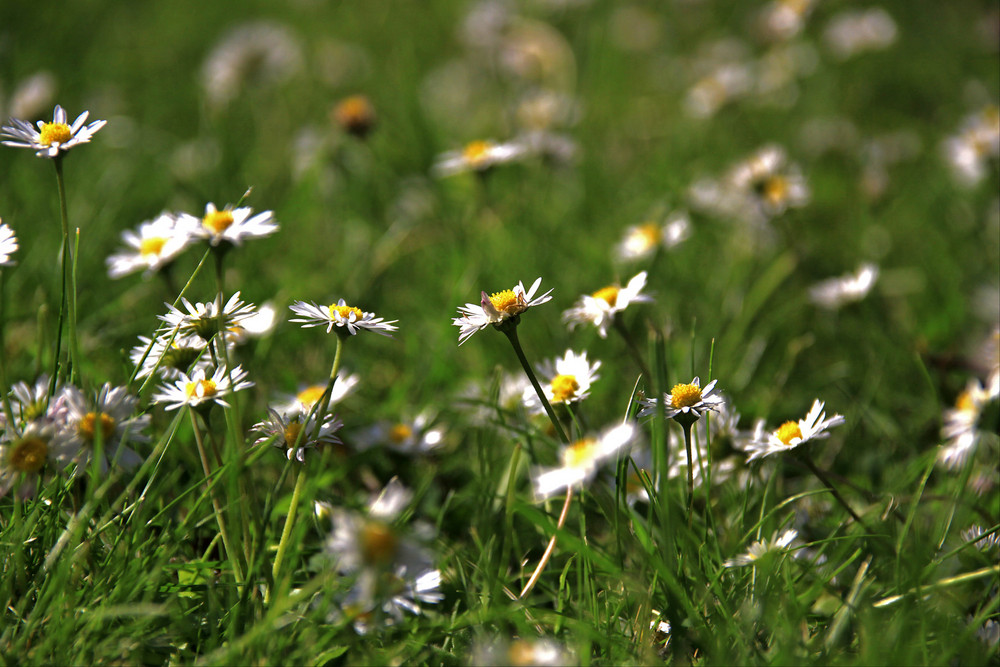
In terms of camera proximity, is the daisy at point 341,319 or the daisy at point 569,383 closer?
the daisy at point 341,319

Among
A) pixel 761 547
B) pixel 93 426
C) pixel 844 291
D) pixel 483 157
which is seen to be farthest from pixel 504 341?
pixel 93 426

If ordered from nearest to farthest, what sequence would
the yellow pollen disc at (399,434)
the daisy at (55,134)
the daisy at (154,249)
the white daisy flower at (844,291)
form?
the daisy at (55,134) < the daisy at (154,249) < the yellow pollen disc at (399,434) < the white daisy flower at (844,291)

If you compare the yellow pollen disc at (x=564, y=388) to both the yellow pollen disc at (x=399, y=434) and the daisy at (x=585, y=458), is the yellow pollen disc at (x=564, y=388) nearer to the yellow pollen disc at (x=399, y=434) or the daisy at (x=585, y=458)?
the daisy at (x=585, y=458)

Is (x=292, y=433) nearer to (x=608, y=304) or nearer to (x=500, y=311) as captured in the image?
(x=500, y=311)

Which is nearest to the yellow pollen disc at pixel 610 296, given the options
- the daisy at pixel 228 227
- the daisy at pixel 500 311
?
the daisy at pixel 500 311

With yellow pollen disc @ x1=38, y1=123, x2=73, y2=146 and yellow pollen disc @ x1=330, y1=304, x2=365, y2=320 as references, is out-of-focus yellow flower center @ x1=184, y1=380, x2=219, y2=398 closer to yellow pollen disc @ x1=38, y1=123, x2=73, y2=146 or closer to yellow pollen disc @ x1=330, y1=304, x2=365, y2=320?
yellow pollen disc @ x1=330, y1=304, x2=365, y2=320

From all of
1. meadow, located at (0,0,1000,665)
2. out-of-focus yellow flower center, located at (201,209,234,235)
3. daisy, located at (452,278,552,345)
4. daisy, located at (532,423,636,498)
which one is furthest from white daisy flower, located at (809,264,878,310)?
out-of-focus yellow flower center, located at (201,209,234,235)
